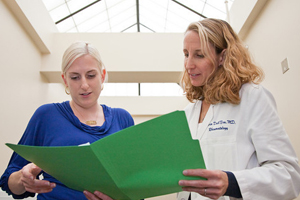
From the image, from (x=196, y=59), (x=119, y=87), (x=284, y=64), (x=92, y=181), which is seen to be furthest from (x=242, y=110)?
(x=119, y=87)

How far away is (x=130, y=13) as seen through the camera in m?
6.93

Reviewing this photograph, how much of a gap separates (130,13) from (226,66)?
5955 mm

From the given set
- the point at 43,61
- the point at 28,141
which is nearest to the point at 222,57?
the point at 28,141

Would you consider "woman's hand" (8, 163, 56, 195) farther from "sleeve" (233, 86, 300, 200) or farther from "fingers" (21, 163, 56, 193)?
"sleeve" (233, 86, 300, 200)

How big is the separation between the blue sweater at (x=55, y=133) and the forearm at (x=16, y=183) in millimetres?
35

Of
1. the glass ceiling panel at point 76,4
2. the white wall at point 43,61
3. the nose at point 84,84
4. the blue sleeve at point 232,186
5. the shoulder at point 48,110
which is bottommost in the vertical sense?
the blue sleeve at point 232,186

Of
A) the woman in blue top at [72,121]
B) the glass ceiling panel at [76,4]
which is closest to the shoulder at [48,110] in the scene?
the woman in blue top at [72,121]

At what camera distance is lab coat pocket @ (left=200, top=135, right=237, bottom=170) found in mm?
1195

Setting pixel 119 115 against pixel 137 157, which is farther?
pixel 119 115

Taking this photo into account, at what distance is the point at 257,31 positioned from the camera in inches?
150

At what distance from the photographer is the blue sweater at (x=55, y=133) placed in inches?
47.7

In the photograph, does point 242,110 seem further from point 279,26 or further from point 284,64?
point 279,26

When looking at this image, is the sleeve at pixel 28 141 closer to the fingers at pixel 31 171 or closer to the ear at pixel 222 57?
the fingers at pixel 31 171

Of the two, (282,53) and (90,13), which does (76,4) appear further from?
(282,53)
